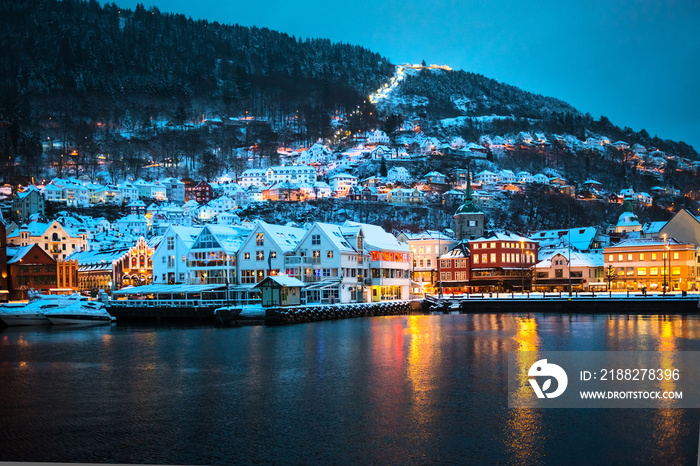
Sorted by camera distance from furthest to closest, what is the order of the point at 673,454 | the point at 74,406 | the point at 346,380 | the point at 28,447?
the point at 346,380 < the point at 74,406 < the point at 28,447 < the point at 673,454

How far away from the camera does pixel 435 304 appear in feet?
260

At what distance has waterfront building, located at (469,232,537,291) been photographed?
99.6 metres

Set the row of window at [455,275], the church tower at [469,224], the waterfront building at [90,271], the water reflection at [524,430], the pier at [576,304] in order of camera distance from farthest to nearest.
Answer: the church tower at [469,224] < the row of window at [455,275] < the waterfront building at [90,271] < the pier at [576,304] < the water reflection at [524,430]

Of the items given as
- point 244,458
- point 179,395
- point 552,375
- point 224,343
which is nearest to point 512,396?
point 552,375

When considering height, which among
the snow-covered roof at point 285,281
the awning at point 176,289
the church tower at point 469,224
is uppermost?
the church tower at point 469,224

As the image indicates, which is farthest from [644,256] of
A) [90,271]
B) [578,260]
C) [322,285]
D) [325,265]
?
[90,271]

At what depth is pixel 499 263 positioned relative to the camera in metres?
99.7

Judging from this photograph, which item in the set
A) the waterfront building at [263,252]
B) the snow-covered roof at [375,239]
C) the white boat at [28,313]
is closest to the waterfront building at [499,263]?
the snow-covered roof at [375,239]

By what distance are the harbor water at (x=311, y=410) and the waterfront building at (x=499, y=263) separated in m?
55.6

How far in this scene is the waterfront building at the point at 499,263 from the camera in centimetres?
9956

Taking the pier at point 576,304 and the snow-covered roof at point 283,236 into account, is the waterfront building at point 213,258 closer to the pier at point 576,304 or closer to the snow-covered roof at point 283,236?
the snow-covered roof at point 283,236

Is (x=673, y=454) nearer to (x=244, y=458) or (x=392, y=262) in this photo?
(x=244, y=458)

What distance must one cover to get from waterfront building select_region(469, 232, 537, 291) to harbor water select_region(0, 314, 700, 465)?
2189 inches

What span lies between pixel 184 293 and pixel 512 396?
174 ft
